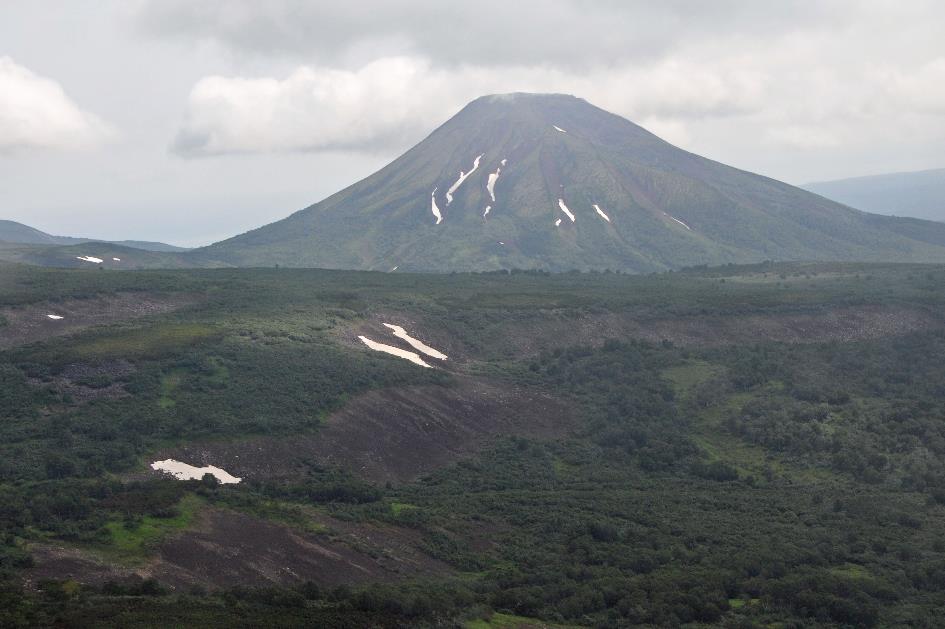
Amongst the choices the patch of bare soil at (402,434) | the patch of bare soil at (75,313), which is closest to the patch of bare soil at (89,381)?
the patch of bare soil at (402,434)

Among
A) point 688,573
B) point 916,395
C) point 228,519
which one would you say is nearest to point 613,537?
point 688,573

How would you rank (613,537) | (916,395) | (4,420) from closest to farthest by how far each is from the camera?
(613,537), (4,420), (916,395)

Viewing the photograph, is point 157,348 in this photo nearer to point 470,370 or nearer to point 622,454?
point 470,370

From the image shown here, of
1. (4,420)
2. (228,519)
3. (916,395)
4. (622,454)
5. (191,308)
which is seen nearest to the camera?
(228,519)

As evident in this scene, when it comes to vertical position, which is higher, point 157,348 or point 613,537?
point 157,348

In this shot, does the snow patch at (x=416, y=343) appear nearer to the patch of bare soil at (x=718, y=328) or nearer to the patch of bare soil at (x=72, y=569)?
the patch of bare soil at (x=718, y=328)

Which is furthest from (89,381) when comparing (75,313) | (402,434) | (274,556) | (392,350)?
(274,556)

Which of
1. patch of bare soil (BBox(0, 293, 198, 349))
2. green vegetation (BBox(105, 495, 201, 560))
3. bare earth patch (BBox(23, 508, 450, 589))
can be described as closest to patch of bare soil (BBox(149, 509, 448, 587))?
bare earth patch (BBox(23, 508, 450, 589))
